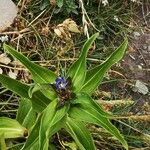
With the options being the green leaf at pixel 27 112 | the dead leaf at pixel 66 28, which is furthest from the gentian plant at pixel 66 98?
the dead leaf at pixel 66 28

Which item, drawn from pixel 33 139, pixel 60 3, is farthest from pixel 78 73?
pixel 60 3

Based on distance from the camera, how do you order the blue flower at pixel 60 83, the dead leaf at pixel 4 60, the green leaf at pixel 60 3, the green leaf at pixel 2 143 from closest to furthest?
the blue flower at pixel 60 83, the green leaf at pixel 2 143, the dead leaf at pixel 4 60, the green leaf at pixel 60 3

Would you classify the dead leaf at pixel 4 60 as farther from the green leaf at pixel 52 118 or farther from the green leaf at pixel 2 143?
the green leaf at pixel 52 118

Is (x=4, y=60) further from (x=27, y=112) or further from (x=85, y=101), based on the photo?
(x=85, y=101)

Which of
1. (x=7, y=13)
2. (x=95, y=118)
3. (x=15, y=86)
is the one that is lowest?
(x=95, y=118)

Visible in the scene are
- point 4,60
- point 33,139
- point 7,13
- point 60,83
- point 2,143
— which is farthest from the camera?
point 7,13

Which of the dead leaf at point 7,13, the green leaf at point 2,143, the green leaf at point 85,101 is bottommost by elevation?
the green leaf at point 2,143

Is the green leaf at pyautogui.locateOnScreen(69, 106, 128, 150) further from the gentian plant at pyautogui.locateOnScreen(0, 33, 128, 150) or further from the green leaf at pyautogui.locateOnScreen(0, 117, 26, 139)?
the green leaf at pyautogui.locateOnScreen(0, 117, 26, 139)

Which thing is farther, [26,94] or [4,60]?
[4,60]
